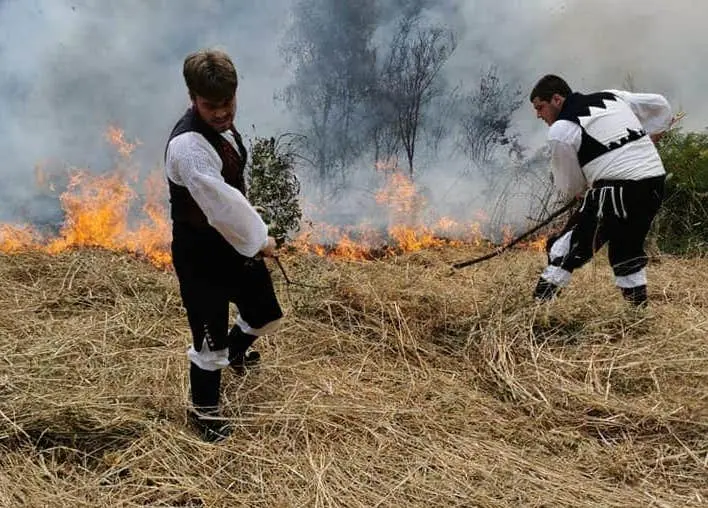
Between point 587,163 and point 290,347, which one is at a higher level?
point 587,163

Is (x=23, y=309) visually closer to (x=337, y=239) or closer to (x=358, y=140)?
(x=337, y=239)

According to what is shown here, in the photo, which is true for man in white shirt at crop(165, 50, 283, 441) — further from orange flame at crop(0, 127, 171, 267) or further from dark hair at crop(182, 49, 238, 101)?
orange flame at crop(0, 127, 171, 267)

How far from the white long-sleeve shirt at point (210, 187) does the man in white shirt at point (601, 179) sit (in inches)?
80.6

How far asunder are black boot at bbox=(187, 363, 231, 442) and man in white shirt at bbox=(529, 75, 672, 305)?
2036 mm

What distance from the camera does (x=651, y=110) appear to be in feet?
13.3

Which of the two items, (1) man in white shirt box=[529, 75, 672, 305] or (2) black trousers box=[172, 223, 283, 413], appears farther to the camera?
(1) man in white shirt box=[529, 75, 672, 305]

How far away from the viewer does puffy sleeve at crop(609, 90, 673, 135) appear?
4016 millimetres

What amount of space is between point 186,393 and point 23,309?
2.04 metres

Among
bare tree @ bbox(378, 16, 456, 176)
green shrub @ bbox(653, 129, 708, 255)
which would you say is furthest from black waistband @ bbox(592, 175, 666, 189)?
bare tree @ bbox(378, 16, 456, 176)

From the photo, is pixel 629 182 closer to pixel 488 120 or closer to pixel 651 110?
pixel 651 110

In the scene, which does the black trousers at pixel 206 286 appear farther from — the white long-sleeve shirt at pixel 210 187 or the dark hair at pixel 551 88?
the dark hair at pixel 551 88

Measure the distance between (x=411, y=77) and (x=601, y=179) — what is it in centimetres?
582

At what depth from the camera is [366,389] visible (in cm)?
301

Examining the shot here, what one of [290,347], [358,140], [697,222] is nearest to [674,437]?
[290,347]
